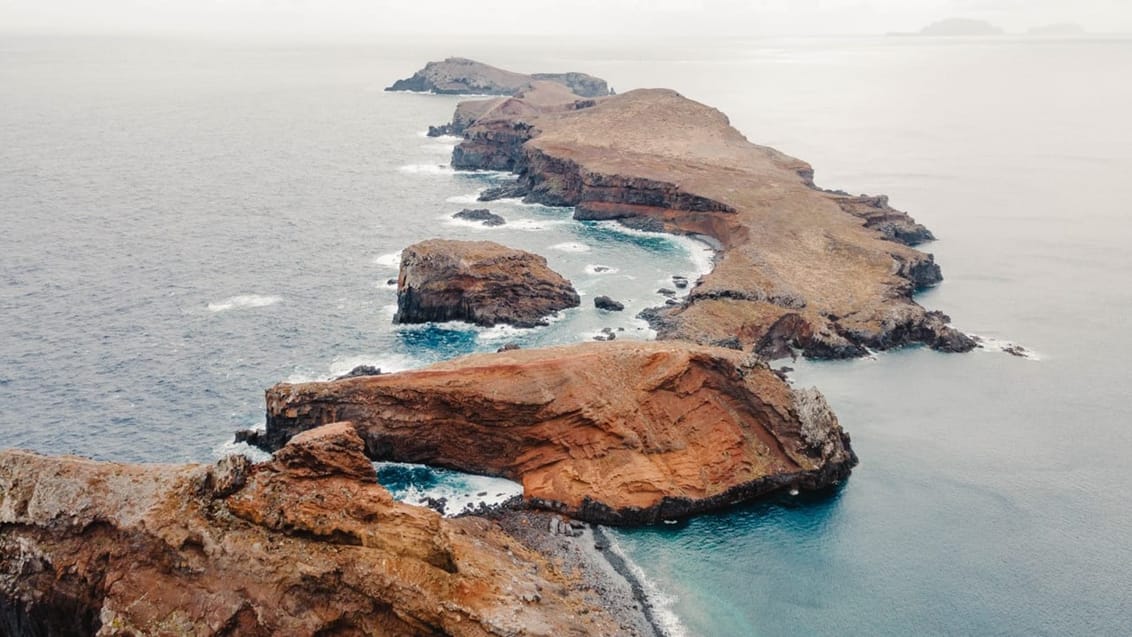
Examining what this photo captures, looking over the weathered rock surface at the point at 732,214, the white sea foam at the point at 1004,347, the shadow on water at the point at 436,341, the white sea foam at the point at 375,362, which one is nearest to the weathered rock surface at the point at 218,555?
the white sea foam at the point at 375,362

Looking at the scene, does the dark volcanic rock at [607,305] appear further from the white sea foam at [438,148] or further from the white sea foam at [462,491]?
the white sea foam at [438,148]

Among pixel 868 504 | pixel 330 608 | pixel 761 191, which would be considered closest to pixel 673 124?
pixel 761 191

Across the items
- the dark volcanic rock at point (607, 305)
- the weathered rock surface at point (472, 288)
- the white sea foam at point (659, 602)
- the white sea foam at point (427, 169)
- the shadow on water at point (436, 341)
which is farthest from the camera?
the white sea foam at point (427, 169)

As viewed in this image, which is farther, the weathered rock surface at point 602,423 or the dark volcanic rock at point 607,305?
the dark volcanic rock at point 607,305

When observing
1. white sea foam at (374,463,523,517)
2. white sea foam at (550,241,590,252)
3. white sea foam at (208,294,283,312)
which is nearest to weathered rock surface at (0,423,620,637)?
white sea foam at (374,463,523,517)

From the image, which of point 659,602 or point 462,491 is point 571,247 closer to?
point 462,491

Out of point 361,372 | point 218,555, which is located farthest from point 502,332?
point 218,555

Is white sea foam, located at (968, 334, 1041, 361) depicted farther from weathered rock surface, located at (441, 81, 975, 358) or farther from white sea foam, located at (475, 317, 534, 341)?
white sea foam, located at (475, 317, 534, 341)
